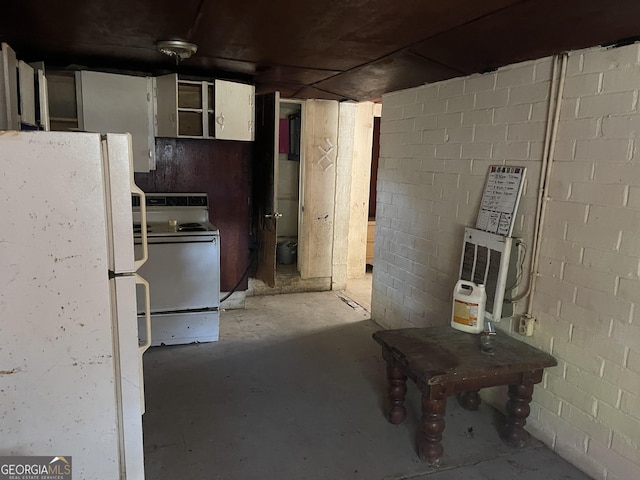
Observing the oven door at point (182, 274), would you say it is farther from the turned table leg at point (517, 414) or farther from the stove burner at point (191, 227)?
the turned table leg at point (517, 414)

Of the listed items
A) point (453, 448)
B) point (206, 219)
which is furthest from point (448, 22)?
point (206, 219)

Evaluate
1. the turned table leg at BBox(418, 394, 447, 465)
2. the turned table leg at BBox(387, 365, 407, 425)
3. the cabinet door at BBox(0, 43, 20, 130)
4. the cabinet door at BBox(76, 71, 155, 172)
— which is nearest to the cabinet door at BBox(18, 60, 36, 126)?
the cabinet door at BBox(0, 43, 20, 130)

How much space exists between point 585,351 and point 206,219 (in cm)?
316

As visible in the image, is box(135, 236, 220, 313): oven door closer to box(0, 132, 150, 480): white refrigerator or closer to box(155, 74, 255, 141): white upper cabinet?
box(155, 74, 255, 141): white upper cabinet

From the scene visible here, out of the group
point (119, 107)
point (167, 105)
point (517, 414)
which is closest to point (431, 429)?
point (517, 414)

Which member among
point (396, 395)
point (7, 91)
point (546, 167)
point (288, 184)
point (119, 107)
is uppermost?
point (119, 107)

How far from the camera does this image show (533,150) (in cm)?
261

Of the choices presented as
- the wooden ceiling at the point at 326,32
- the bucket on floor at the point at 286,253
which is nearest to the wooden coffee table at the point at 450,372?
the wooden ceiling at the point at 326,32

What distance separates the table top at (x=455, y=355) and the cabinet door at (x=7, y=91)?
2.13 meters

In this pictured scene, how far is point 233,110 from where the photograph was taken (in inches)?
152

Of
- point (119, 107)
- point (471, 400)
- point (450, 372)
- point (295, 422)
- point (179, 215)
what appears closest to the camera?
point (450, 372)

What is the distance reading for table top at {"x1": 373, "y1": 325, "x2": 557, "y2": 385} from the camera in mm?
2314

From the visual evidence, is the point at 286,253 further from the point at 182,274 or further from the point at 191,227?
the point at 182,274

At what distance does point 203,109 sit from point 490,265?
8.14 ft
